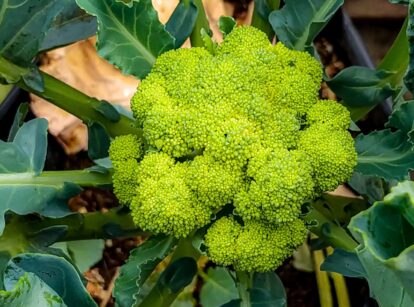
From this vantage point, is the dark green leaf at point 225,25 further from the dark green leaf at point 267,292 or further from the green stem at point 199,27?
the dark green leaf at point 267,292

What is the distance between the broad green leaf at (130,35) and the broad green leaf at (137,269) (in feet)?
0.59

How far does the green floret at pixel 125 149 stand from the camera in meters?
0.75

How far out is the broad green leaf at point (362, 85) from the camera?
2.60ft

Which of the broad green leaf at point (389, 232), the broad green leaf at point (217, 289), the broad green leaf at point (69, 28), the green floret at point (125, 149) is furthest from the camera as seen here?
the broad green leaf at point (217, 289)

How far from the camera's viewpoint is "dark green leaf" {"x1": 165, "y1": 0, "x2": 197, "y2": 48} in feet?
2.55

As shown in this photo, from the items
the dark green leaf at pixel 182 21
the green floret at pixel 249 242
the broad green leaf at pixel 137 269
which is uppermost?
the dark green leaf at pixel 182 21

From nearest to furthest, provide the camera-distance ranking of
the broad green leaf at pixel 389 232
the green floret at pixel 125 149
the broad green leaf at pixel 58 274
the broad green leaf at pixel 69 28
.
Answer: the broad green leaf at pixel 389 232
the broad green leaf at pixel 58 274
the green floret at pixel 125 149
the broad green leaf at pixel 69 28

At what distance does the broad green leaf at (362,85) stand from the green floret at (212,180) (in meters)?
0.17

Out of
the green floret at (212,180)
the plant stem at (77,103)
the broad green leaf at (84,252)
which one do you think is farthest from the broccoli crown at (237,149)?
the broad green leaf at (84,252)

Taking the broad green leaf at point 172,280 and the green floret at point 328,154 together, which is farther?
→ the broad green leaf at point 172,280

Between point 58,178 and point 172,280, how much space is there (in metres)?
0.18

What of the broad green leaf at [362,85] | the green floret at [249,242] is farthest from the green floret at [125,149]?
the broad green leaf at [362,85]

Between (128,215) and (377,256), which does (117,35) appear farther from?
(377,256)

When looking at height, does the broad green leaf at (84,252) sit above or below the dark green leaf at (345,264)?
below
